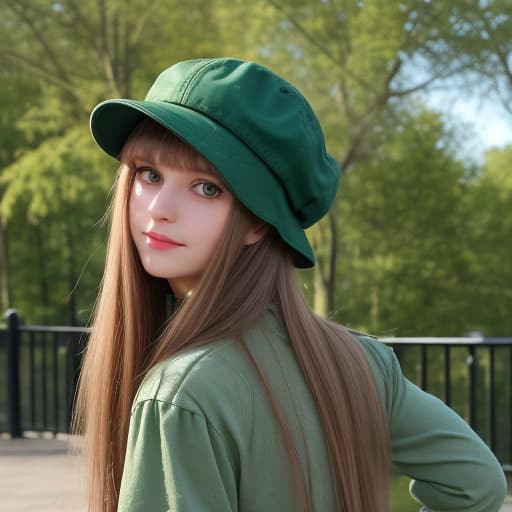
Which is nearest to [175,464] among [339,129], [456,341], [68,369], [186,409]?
[186,409]

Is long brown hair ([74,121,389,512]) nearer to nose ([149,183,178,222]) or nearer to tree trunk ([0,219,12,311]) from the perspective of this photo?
nose ([149,183,178,222])

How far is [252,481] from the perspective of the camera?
4.18 feet

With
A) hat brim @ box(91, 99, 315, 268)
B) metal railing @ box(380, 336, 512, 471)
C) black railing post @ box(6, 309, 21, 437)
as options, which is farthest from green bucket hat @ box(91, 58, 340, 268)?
black railing post @ box(6, 309, 21, 437)

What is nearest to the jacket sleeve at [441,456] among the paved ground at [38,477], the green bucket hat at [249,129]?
the green bucket hat at [249,129]

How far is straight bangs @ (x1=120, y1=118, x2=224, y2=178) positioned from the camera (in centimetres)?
148

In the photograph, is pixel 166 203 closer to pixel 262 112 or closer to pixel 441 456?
pixel 262 112

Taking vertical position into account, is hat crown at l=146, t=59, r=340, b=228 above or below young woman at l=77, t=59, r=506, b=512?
above

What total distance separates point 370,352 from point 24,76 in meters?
19.2

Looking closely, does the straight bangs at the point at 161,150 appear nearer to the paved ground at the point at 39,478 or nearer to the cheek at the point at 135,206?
the cheek at the point at 135,206

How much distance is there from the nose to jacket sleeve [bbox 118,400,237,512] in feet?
1.33

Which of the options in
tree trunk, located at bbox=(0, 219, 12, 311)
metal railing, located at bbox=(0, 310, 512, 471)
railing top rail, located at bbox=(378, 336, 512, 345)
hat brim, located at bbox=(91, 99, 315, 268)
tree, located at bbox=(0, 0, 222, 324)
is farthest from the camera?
tree trunk, located at bbox=(0, 219, 12, 311)

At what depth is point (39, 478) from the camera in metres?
6.32

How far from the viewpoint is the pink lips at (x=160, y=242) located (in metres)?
1.53

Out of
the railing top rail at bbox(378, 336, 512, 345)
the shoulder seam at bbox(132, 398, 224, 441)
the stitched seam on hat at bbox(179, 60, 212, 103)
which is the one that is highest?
the stitched seam on hat at bbox(179, 60, 212, 103)
